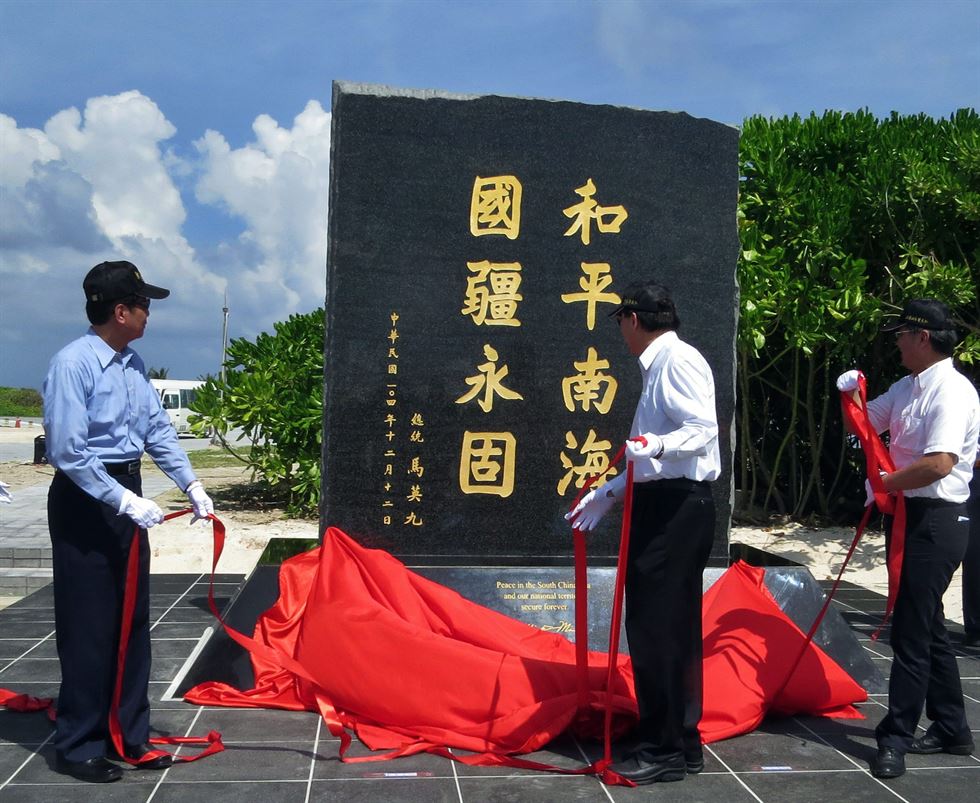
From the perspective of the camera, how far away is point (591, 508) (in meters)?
3.02

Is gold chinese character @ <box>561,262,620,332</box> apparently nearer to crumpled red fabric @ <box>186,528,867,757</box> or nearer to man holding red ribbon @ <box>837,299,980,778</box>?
crumpled red fabric @ <box>186,528,867,757</box>

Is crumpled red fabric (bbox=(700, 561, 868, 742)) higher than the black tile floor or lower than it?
higher

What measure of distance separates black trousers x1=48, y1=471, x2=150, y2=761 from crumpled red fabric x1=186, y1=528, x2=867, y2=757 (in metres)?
0.72

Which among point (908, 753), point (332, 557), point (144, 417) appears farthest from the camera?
point (332, 557)

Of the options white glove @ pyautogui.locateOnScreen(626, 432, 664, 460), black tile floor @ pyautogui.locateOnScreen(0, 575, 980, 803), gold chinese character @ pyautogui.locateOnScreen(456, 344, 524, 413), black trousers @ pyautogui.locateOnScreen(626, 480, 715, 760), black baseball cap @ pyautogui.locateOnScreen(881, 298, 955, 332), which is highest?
black baseball cap @ pyautogui.locateOnScreen(881, 298, 955, 332)

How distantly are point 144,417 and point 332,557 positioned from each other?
119 cm

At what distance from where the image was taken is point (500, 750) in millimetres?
3055

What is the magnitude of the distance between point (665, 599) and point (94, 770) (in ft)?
5.50

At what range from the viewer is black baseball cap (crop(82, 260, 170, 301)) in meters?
2.80

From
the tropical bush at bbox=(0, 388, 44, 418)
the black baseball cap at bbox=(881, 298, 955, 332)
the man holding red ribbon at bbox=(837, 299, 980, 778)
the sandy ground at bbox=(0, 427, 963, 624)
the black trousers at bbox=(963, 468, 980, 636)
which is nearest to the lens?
the man holding red ribbon at bbox=(837, 299, 980, 778)

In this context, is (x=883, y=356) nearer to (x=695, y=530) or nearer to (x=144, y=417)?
(x=695, y=530)

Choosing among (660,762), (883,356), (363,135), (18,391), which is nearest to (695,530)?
(660,762)

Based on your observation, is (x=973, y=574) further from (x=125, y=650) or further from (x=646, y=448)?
(x=125, y=650)

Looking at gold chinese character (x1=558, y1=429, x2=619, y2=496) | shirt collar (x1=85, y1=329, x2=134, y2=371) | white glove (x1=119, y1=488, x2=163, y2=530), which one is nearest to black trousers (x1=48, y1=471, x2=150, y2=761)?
white glove (x1=119, y1=488, x2=163, y2=530)
